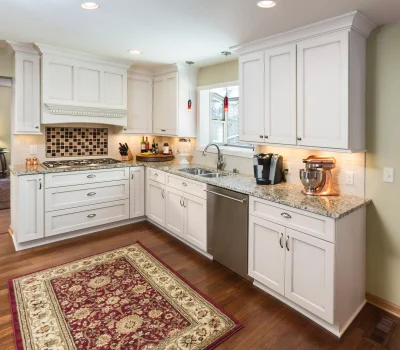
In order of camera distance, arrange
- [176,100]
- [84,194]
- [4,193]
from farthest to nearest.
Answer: [4,193] < [176,100] < [84,194]

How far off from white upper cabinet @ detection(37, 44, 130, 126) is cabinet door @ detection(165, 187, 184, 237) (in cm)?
142

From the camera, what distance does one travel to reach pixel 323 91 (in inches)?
93.7

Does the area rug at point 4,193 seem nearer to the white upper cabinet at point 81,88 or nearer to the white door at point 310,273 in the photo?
Answer: the white upper cabinet at point 81,88

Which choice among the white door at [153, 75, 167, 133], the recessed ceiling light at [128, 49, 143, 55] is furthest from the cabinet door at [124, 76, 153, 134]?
the recessed ceiling light at [128, 49, 143, 55]

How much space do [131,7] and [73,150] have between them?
2.58 meters

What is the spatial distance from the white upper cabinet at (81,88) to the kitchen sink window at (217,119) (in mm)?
1168

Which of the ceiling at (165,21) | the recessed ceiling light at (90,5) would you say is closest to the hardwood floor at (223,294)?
the ceiling at (165,21)

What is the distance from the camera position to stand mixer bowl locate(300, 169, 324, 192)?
7.95 feet

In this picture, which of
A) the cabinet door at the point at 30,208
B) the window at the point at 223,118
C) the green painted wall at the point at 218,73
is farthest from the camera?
the window at the point at 223,118

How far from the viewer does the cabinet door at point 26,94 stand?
348cm

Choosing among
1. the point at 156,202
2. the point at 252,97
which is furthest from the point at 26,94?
the point at 252,97

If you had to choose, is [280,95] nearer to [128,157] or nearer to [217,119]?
[217,119]

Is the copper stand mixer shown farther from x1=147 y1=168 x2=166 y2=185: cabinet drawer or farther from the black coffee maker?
x1=147 y1=168 x2=166 y2=185: cabinet drawer

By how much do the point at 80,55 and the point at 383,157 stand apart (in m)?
3.58
